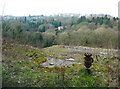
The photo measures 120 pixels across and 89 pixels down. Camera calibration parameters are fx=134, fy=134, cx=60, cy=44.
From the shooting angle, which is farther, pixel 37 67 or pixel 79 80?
pixel 37 67

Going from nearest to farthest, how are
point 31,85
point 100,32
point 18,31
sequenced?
point 31,85
point 18,31
point 100,32

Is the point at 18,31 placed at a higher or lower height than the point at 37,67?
higher

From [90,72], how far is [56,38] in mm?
22124

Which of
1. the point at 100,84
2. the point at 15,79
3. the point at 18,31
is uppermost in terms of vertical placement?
the point at 18,31

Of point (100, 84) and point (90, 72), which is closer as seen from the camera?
point (100, 84)

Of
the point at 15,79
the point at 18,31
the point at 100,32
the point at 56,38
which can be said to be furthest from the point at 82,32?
the point at 15,79

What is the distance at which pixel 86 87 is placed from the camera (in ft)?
14.4

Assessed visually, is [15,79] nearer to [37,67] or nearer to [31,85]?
[31,85]

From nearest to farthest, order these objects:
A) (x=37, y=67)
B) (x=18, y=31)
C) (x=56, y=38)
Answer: (x=37, y=67), (x=18, y=31), (x=56, y=38)

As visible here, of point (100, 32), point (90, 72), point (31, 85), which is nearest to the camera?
point (31, 85)

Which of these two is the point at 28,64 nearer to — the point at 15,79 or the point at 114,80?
the point at 15,79

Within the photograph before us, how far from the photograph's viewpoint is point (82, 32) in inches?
1011

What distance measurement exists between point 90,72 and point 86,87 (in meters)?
1.27

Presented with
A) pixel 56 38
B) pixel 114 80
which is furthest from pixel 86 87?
pixel 56 38
